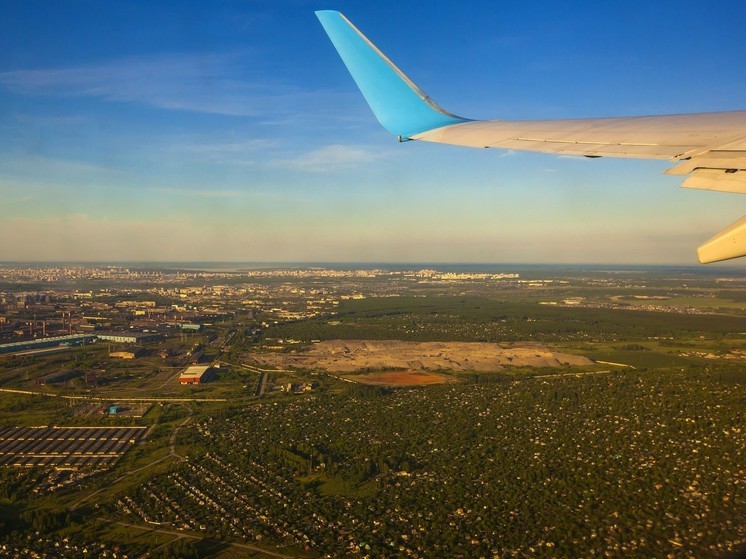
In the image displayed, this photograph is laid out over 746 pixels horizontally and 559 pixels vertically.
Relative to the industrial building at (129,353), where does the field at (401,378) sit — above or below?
above

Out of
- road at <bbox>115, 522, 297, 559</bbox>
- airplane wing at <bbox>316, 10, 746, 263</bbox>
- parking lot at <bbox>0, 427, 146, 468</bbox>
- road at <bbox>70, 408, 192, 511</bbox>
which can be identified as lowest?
parking lot at <bbox>0, 427, 146, 468</bbox>

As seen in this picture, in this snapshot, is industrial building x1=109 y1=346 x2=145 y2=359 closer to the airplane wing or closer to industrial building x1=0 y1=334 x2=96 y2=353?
industrial building x1=0 y1=334 x2=96 y2=353

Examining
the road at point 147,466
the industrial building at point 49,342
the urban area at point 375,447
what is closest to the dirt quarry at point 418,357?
the urban area at point 375,447

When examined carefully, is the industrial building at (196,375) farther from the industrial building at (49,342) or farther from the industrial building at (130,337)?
the industrial building at (49,342)

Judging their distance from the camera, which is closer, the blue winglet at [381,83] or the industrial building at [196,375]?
the blue winglet at [381,83]

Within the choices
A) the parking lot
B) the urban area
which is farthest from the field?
the parking lot

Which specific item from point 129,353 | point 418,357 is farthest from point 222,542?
point 129,353

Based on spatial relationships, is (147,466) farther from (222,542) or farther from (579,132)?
(579,132)
